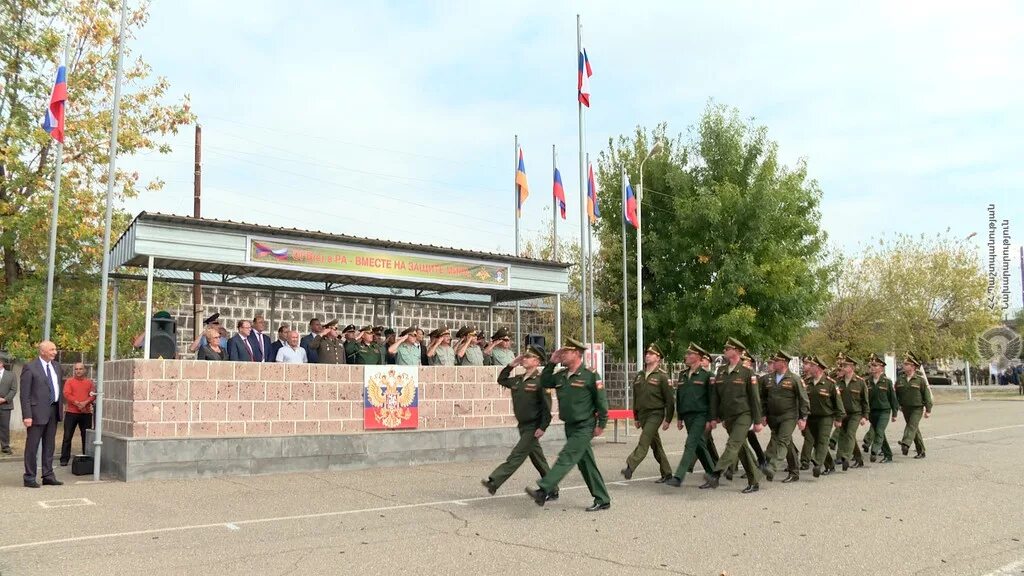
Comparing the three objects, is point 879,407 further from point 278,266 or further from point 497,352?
point 278,266

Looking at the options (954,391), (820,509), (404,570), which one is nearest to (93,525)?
(404,570)

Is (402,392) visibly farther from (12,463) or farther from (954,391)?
(954,391)

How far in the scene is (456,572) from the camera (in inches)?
251

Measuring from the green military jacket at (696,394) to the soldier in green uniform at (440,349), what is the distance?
16.2 ft

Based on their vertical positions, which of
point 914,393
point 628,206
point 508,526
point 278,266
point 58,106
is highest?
point 628,206

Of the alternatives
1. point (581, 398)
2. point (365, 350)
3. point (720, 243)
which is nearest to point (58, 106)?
point (365, 350)

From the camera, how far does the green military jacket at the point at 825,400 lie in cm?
1280

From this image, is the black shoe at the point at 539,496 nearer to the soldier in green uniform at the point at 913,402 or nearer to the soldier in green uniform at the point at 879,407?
the soldier in green uniform at the point at 879,407

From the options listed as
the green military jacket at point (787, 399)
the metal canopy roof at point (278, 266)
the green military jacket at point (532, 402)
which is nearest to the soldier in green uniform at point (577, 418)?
the green military jacket at point (532, 402)

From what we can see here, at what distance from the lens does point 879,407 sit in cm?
1496

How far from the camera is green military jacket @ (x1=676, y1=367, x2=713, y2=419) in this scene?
11.6 m

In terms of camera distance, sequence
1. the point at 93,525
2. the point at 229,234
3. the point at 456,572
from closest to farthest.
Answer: the point at 456,572
the point at 93,525
the point at 229,234

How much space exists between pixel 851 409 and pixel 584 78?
10.5m

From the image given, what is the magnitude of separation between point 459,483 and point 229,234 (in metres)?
5.51
